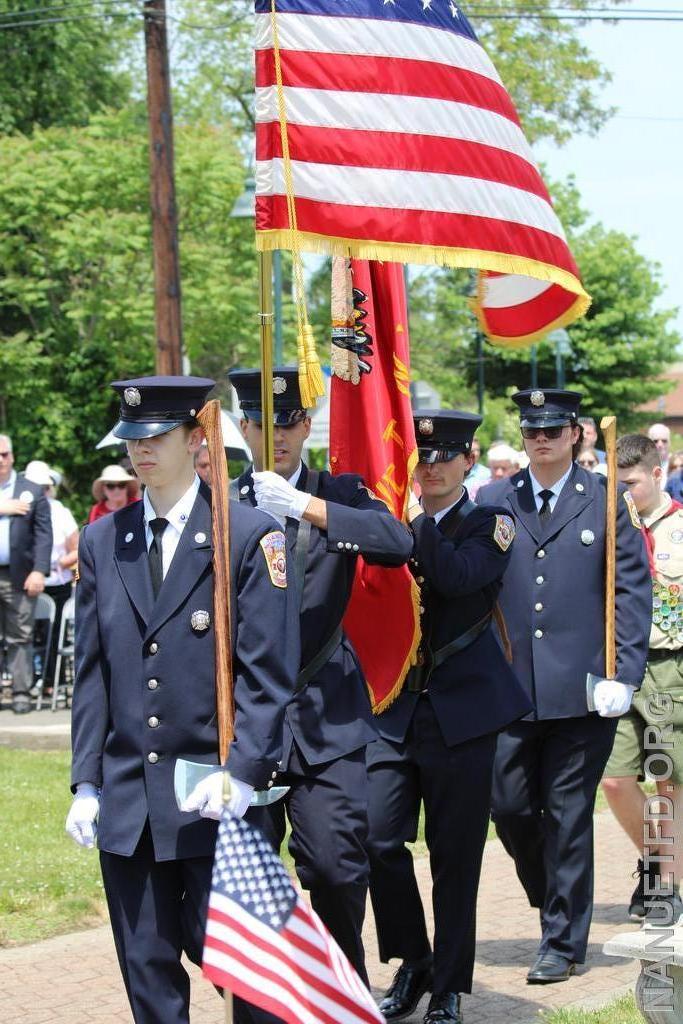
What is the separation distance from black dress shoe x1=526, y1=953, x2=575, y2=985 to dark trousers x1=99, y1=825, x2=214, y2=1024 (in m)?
2.22

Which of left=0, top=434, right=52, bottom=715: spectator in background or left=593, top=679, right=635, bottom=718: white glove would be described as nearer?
left=593, top=679, right=635, bottom=718: white glove

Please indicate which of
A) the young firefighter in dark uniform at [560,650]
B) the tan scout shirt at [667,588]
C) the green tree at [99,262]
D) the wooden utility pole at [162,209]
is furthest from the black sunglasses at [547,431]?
the green tree at [99,262]

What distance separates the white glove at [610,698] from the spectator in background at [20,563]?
7.56m

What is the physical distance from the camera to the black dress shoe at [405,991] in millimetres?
5766

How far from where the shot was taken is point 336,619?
5117 millimetres

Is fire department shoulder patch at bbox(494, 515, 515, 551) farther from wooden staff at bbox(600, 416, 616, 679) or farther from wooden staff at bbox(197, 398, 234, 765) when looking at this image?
wooden staff at bbox(197, 398, 234, 765)

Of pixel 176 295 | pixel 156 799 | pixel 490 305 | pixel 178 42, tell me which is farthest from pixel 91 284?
pixel 156 799

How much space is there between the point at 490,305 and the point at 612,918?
9.36ft

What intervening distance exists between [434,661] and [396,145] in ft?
6.15

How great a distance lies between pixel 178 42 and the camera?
35.6 meters

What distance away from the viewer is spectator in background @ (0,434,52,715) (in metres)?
13.0

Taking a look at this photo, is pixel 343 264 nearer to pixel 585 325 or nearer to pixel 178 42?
pixel 178 42

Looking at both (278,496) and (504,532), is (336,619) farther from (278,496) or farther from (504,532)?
(504,532)

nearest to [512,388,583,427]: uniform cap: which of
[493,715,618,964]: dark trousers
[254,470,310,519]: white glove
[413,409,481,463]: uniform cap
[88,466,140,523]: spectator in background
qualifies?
[413,409,481,463]: uniform cap
